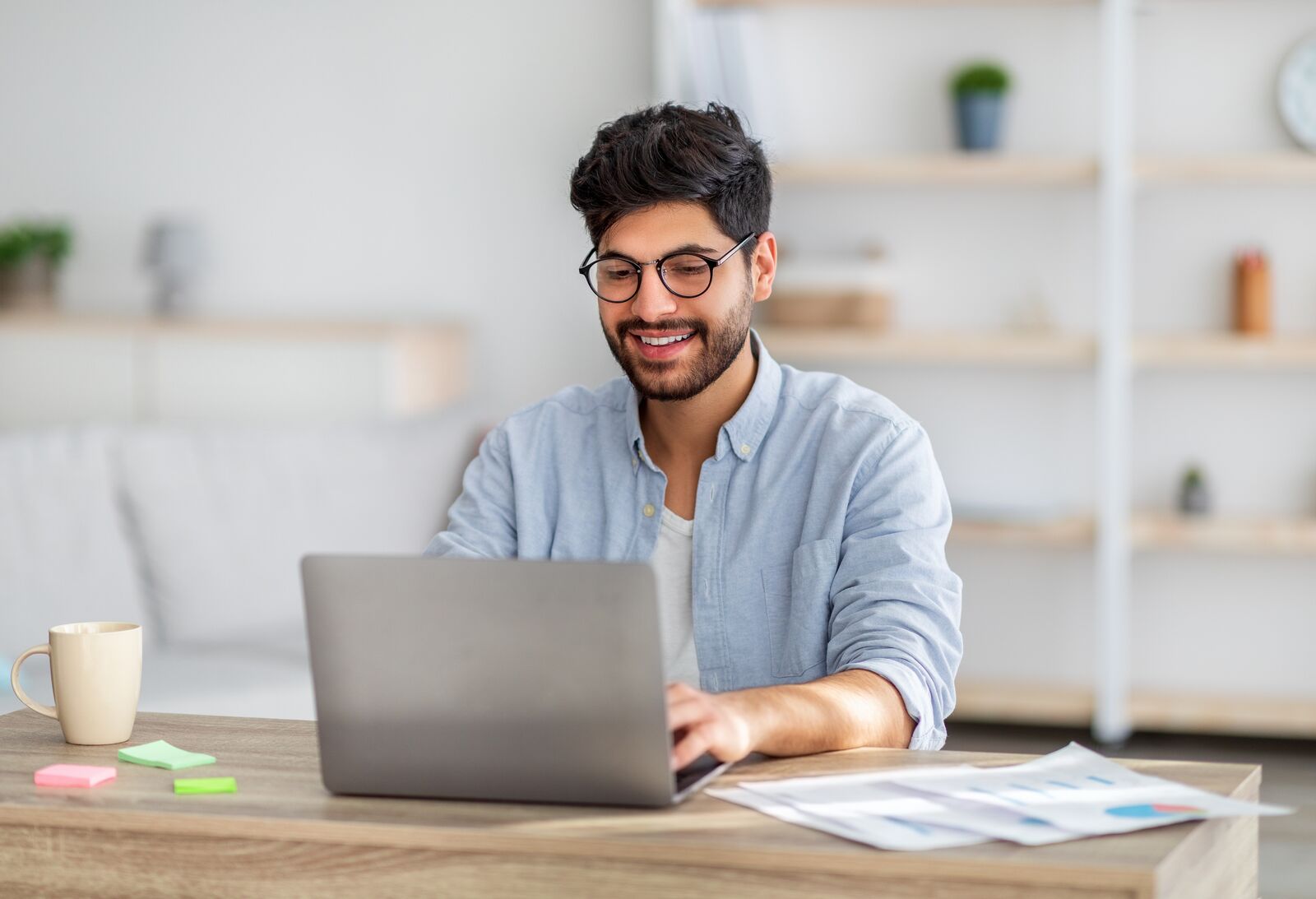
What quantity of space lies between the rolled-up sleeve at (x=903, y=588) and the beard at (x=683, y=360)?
0.67ft

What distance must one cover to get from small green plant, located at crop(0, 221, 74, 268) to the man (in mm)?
2788

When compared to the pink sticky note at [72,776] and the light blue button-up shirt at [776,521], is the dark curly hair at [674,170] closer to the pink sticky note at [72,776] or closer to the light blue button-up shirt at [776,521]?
the light blue button-up shirt at [776,521]

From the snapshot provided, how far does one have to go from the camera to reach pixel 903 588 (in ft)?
4.99

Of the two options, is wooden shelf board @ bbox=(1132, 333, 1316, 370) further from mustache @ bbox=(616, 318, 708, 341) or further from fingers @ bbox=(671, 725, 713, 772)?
fingers @ bbox=(671, 725, 713, 772)

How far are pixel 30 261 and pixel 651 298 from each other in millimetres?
3075

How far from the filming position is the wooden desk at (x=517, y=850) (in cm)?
98

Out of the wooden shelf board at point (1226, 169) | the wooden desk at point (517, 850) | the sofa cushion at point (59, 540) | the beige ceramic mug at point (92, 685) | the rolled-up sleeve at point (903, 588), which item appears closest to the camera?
the wooden desk at point (517, 850)

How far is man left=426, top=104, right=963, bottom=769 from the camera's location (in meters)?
1.61

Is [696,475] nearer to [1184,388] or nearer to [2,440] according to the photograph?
[2,440]

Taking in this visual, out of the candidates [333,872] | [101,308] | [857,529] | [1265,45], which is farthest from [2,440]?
[1265,45]

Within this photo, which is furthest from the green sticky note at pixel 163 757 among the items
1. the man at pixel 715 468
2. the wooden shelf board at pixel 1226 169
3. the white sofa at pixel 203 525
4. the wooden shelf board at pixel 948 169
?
the wooden shelf board at pixel 1226 169

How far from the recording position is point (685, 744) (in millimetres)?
1153

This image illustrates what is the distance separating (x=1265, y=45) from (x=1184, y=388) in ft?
2.67

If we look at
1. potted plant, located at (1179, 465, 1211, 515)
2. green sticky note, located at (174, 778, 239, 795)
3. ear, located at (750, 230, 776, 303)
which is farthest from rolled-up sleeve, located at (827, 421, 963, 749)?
potted plant, located at (1179, 465, 1211, 515)
